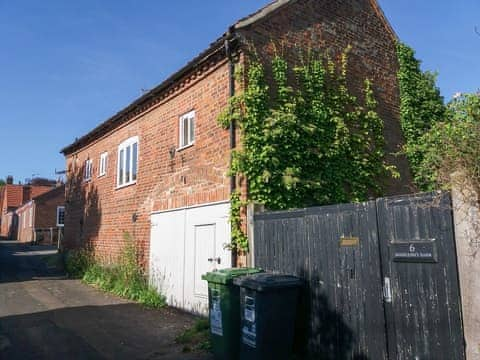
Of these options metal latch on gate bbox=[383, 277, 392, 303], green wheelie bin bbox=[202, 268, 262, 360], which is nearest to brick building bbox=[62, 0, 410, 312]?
green wheelie bin bbox=[202, 268, 262, 360]

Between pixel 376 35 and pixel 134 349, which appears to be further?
pixel 376 35

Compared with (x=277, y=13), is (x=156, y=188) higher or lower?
lower

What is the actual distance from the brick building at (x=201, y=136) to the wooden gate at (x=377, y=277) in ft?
7.51

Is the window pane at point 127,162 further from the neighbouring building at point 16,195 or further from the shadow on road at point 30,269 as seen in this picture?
the neighbouring building at point 16,195

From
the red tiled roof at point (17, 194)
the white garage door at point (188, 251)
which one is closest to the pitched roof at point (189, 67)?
the white garage door at point (188, 251)

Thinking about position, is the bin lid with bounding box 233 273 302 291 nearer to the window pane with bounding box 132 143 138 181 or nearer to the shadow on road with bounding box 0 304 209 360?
the shadow on road with bounding box 0 304 209 360

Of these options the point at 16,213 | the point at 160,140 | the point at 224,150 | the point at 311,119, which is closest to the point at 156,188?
the point at 160,140

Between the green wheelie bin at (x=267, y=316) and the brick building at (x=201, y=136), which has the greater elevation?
the brick building at (x=201, y=136)

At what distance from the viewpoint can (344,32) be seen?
10.9 metres

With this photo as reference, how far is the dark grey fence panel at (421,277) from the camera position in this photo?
175 inches

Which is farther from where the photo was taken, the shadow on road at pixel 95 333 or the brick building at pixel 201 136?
the brick building at pixel 201 136

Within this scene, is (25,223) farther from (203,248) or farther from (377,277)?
(377,277)

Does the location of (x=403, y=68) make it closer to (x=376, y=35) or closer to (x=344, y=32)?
(x=376, y=35)

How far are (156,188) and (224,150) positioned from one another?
3.56 metres
